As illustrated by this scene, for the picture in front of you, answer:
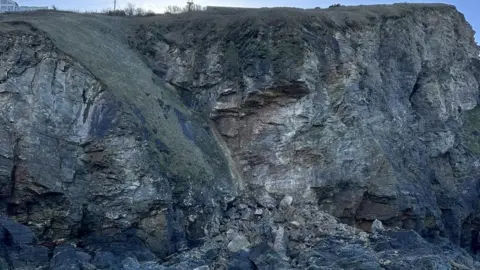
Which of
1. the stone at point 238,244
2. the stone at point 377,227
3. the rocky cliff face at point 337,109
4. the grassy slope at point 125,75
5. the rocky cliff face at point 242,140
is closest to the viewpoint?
the rocky cliff face at point 242,140

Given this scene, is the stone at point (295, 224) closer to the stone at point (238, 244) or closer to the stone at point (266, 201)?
the stone at point (266, 201)

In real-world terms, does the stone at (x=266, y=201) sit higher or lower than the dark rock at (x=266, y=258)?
higher

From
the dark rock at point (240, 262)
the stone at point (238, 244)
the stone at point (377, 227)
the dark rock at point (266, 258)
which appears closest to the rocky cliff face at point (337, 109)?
the stone at point (377, 227)

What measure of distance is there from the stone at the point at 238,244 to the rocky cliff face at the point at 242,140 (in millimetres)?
76

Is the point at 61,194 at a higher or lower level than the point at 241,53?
lower

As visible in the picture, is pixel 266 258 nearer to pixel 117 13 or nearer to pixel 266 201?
pixel 266 201

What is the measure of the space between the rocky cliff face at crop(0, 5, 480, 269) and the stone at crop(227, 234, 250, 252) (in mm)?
76

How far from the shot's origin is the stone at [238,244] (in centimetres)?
2827

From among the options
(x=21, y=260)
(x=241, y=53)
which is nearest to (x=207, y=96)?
(x=241, y=53)

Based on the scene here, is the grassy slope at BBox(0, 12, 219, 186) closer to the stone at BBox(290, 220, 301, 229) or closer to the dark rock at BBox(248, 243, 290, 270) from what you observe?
the stone at BBox(290, 220, 301, 229)

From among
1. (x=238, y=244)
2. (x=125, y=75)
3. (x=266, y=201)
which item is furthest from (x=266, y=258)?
(x=125, y=75)

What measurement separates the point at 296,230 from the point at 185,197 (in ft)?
15.0

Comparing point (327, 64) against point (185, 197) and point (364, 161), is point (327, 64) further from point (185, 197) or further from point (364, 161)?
point (185, 197)

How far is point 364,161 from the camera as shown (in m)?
33.1
